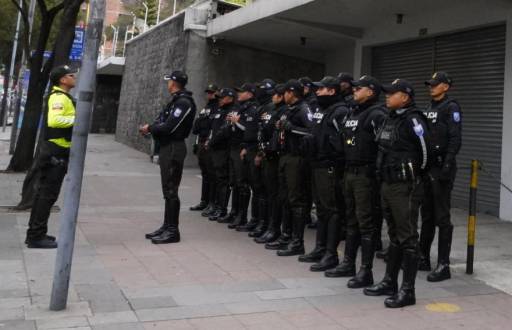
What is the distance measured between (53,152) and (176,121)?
146cm

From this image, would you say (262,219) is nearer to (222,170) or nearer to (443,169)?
(222,170)

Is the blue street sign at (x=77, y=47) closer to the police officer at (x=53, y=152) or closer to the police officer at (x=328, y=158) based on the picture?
the police officer at (x=53, y=152)

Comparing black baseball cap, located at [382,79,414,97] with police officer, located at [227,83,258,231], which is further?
police officer, located at [227,83,258,231]

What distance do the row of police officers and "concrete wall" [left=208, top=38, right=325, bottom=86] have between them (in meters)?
8.60

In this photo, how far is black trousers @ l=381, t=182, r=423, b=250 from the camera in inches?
199

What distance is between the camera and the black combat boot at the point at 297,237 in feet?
22.3

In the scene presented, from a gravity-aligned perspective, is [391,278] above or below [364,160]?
below

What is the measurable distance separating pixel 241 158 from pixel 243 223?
0.98 meters

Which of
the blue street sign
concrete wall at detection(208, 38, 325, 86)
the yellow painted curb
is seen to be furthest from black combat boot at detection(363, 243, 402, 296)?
the blue street sign

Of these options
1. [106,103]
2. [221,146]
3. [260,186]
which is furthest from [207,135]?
[106,103]

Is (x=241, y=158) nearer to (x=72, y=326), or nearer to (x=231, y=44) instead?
(x=72, y=326)

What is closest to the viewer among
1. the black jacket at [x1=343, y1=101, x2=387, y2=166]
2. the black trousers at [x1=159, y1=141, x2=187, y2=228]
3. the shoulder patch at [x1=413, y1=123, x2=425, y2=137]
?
the shoulder patch at [x1=413, y1=123, x2=425, y2=137]

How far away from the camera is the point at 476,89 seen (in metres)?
10.6

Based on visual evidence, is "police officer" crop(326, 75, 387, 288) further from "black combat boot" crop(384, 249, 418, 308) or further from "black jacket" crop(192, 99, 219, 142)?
"black jacket" crop(192, 99, 219, 142)
